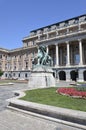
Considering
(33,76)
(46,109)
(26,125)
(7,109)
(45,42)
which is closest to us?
(26,125)

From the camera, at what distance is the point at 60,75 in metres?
59.6

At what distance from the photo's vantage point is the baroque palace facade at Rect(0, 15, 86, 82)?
53.6m

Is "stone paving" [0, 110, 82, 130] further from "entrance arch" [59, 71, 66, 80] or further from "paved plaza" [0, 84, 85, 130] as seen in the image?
"entrance arch" [59, 71, 66, 80]

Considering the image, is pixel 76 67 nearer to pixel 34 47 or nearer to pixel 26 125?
pixel 34 47

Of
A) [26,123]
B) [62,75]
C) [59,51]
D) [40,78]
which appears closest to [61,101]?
[26,123]

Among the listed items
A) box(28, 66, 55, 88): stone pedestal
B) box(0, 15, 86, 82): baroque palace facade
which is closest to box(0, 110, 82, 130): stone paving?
box(28, 66, 55, 88): stone pedestal

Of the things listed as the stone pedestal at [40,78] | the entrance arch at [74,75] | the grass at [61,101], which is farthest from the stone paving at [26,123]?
the entrance arch at [74,75]

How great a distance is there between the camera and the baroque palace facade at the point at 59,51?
5356 cm

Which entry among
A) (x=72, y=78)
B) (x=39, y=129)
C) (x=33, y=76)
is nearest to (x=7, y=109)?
(x=39, y=129)

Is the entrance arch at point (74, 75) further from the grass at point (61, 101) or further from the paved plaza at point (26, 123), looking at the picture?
the paved plaza at point (26, 123)

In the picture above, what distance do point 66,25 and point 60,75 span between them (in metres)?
19.9

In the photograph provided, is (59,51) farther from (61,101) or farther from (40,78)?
(61,101)

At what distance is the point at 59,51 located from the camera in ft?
209

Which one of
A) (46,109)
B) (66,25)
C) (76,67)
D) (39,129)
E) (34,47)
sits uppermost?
(66,25)
